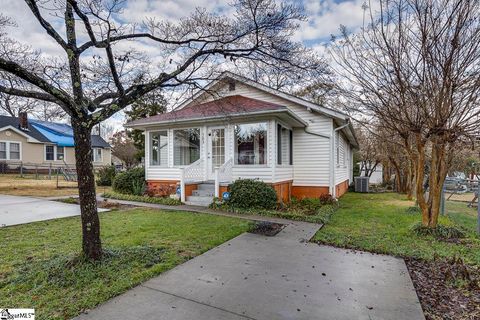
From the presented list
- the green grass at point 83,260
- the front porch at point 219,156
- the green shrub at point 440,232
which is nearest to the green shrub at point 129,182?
the front porch at point 219,156

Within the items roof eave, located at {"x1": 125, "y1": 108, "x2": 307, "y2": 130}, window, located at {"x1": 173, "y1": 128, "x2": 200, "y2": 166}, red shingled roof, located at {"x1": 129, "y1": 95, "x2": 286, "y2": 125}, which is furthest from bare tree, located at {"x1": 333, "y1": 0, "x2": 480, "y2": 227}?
window, located at {"x1": 173, "y1": 128, "x2": 200, "y2": 166}

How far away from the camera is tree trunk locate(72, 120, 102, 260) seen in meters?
3.89

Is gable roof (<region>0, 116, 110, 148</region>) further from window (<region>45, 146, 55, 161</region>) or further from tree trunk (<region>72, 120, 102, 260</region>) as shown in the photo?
tree trunk (<region>72, 120, 102, 260</region>)

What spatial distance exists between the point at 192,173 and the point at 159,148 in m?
2.55

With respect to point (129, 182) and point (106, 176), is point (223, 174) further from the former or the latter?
point (106, 176)

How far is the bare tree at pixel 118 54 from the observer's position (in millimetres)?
3949

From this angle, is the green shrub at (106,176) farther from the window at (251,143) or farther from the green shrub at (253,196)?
the green shrub at (253,196)

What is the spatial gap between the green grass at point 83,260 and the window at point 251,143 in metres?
3.34

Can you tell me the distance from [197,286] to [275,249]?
206 cm

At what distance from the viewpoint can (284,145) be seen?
36.3 ft

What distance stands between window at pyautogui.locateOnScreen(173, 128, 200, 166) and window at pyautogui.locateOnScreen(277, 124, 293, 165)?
3.54 m

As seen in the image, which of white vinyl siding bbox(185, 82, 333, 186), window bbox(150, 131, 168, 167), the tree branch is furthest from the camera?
window bbox(150, 131, 168, 167)

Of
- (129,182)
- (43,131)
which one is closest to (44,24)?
(129,182)

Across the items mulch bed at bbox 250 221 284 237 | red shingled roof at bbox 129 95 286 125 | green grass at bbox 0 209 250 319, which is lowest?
mulch bed at bbox 250 221 284 237
